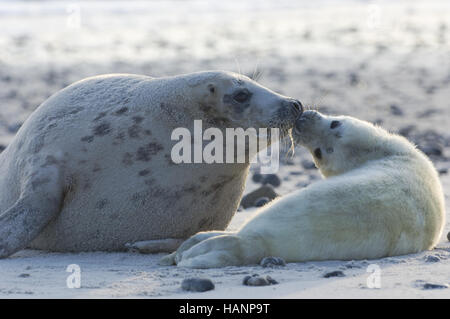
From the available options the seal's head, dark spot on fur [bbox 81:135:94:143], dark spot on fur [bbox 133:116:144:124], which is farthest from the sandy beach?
dark spot on fur [bbox 133:116:144:124]

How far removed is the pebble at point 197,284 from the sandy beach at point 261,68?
0.04 metres

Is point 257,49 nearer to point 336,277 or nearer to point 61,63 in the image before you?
point 61,63

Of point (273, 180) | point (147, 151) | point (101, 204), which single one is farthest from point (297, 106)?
point (273, 180)

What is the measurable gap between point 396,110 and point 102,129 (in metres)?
6.81

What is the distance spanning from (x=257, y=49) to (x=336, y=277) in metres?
12.1

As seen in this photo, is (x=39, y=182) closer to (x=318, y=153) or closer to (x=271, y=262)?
(x=271, y=262)

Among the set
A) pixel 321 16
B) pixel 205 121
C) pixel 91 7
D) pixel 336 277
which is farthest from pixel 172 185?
pixel 91 7

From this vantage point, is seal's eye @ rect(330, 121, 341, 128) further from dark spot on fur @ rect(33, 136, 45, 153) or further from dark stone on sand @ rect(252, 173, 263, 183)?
dark stone on sand @ rect(252, 173, 263, 183)

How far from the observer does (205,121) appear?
5324 millimetres

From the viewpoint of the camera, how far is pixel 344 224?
4.46m

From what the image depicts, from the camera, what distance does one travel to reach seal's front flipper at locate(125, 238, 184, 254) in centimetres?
514

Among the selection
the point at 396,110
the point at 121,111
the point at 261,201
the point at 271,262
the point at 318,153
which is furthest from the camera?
the point at 396,110

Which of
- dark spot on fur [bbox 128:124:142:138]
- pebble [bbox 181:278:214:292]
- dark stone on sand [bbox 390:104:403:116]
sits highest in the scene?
dark stone on sand [bbox 390:104:403:116]

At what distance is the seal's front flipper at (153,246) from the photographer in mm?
5145
